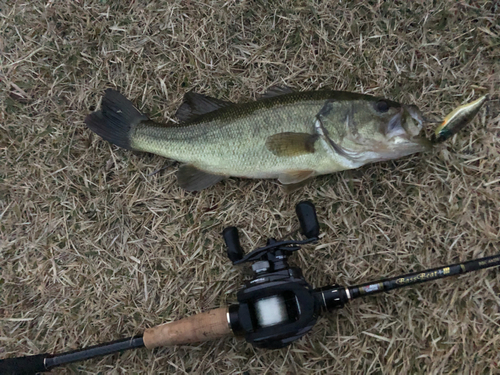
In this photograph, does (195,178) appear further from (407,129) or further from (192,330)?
(407,129)

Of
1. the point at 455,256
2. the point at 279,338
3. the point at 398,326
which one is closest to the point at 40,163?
the point at 279,338

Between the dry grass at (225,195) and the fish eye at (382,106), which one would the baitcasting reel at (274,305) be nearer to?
the dry grass at (225,195)

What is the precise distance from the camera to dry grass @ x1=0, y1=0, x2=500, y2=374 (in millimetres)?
2607

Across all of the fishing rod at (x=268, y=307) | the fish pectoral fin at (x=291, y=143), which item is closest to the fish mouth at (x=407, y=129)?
the fish pectoral fin at (x=291, y=143)

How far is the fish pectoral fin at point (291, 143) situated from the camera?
257 cm

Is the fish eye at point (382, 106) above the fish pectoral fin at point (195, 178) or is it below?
above

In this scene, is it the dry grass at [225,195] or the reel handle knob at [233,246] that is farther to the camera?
the dry grass at [225,195]

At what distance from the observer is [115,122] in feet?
9.28

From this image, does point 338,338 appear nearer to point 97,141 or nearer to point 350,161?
point 350,161

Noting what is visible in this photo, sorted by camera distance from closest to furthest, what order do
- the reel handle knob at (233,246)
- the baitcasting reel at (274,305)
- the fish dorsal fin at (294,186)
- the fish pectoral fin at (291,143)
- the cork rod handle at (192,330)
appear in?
the baitcasting reel at (274,305) → the cork rod handle at (192,330) → the reel handle knob at (233,246) → the fish pectoral fin at (291,143) → the fish dorsal fin at (294,186)

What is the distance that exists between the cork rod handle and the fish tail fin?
4.75ft

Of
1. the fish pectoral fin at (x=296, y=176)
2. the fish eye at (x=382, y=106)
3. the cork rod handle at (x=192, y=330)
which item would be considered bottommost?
the cork rod handle at (x=192, y=330)

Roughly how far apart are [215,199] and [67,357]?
1.59 m

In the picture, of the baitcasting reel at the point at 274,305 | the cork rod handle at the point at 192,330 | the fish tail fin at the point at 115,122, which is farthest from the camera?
the fish tail fin at the point at 115,122
